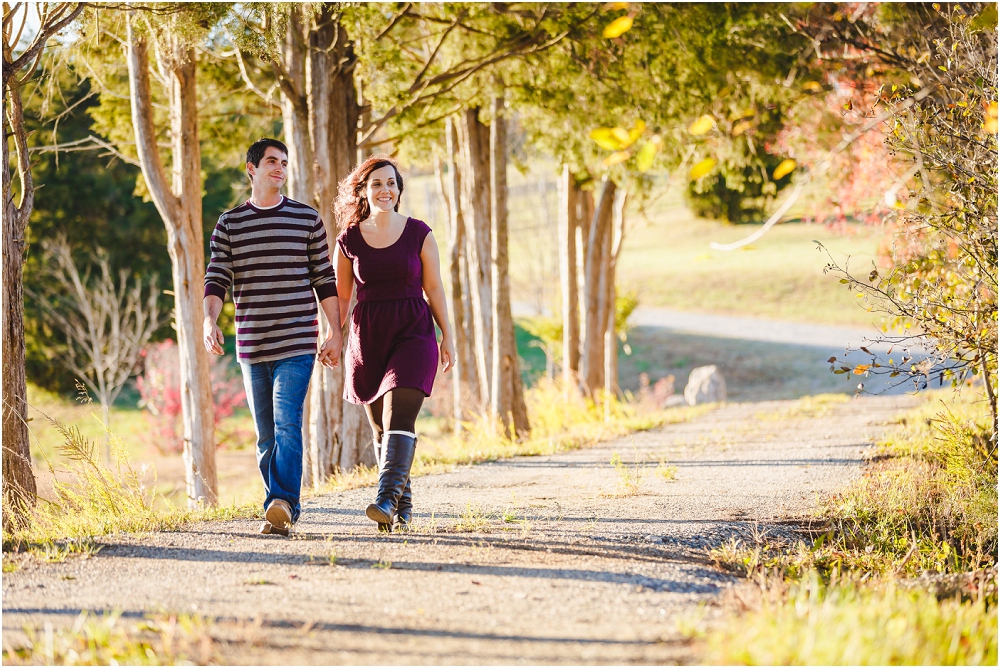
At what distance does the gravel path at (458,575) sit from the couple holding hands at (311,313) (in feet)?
1.55

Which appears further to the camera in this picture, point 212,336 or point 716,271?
point 716,271

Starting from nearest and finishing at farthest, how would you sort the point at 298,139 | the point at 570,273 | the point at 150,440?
the point at 298,139 < the point at 570,273 < the point at 150,440

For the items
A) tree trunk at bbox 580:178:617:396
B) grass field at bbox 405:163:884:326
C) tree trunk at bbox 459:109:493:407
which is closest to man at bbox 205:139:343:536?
tree trunk at bbox 459:109:493:407

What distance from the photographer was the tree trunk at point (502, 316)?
38.1 feet

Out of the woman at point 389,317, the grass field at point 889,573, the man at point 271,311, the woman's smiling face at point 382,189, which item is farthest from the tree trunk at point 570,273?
the man at point 271,311

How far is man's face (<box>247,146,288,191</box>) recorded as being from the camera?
4.81 metres

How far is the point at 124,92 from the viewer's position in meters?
10.8

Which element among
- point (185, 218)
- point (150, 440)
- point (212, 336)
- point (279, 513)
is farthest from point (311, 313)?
point (150, 440)

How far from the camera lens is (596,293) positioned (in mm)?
15336

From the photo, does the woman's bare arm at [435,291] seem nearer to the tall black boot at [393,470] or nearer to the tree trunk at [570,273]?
the tall black boot at [393,470]

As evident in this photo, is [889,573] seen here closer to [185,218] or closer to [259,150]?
[259,150]

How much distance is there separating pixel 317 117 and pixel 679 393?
22.0m

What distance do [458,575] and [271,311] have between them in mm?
1778

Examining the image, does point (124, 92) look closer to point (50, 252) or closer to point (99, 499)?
point (99, 499)
